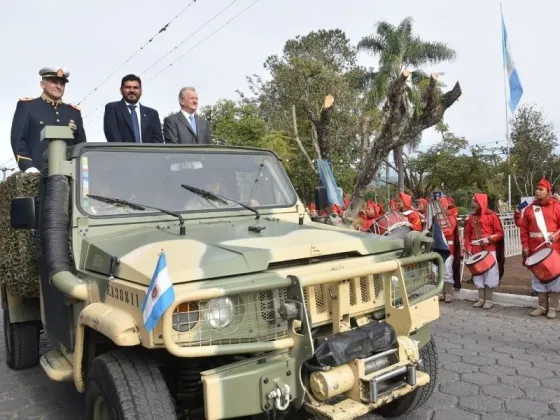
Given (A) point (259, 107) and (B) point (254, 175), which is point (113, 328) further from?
(A) point (259, 107)

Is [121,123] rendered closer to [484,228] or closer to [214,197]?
[214,197]

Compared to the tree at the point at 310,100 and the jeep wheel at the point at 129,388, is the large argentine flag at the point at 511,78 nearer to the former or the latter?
the tree at the point at 310,100

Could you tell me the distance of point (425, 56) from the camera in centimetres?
2662

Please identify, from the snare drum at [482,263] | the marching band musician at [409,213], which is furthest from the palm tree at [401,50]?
the snare drum at [482,263]

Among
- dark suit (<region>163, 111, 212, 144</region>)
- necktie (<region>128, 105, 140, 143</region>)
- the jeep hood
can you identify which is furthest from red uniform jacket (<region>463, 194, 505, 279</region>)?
necktie (<region>128, 105, 140, 143</region>)

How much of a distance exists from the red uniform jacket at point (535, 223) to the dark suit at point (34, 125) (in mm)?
5586

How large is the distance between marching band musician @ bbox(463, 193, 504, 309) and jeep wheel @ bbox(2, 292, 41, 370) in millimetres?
5655

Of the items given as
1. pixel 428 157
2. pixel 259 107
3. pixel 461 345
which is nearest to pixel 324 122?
pixel 461 345

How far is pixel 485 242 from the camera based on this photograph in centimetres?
754

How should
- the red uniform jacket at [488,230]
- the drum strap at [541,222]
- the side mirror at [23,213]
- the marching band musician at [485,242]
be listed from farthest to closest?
the red uniform jacket at [488,230] < the marching band musician at [485,242] < the drum strap at [541,222] < the side mirror at [23,213]

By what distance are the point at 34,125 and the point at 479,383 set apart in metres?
4.51

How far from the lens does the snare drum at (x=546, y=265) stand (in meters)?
6.54

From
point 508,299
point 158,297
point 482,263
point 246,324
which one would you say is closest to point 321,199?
point 246,324

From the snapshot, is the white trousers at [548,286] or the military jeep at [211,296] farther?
the white trousers at [548,286]
